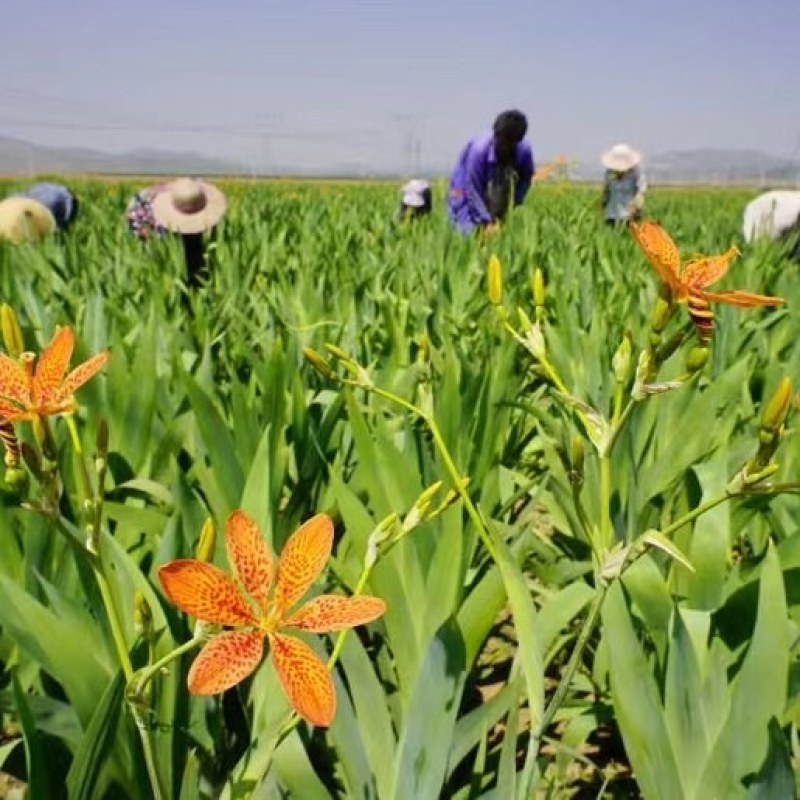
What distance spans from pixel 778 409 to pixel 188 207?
2956 millimetres

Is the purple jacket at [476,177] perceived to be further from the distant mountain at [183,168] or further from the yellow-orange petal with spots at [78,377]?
the distant mountain at [183,168]

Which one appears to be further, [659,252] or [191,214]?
[191,214]

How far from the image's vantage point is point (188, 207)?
10.5ft

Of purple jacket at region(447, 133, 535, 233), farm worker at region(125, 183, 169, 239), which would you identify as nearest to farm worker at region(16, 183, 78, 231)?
farm worker at region(125, 183, 169, 239)

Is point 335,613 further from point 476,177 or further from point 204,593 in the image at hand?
point 476,177

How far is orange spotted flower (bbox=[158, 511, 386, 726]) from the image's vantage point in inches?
14.3

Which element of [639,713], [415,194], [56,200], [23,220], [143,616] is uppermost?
[415,194]

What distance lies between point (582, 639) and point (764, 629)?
0.26 m

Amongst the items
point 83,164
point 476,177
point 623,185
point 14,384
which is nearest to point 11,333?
point 14,384

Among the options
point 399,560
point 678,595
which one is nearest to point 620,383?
point 399,560

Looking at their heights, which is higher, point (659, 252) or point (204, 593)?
point (659, 252)

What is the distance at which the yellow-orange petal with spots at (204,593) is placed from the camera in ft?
1.21

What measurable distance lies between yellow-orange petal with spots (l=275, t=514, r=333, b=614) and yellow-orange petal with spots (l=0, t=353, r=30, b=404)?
184 mm

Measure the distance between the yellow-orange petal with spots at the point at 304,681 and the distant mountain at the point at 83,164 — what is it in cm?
3864
